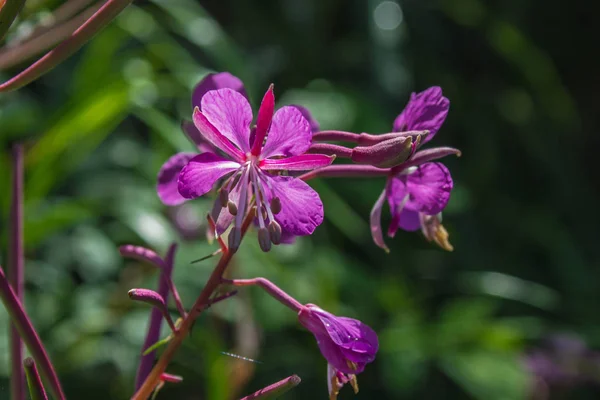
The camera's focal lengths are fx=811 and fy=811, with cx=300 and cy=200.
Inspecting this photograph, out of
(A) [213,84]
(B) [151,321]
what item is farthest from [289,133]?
(B) [151,321]

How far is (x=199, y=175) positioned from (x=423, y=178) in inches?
9.3

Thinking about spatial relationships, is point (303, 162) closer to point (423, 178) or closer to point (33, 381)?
point (423, 178)

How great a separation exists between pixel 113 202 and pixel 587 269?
2217 millimetres

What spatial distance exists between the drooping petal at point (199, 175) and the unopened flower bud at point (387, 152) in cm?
13

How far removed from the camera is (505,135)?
3.87 metres

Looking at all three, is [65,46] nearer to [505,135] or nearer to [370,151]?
[370,151]

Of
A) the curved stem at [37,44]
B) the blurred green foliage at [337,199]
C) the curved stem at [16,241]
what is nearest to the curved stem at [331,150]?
the curved stem at [16,241]

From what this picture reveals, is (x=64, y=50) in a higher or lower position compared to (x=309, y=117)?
higher

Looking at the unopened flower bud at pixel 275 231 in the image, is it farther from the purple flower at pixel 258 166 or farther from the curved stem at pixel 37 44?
the curved stem at pixel 37 44

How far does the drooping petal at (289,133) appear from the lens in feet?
2.36

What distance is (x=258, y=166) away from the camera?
0.77 m

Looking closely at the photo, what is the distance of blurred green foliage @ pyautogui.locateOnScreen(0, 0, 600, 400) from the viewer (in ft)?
6.68

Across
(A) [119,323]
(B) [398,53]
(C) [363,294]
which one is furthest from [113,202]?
(B) [398,53]

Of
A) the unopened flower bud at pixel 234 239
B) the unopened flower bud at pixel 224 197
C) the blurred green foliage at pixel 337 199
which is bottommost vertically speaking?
the blurred green foliage at pixel 337 199
